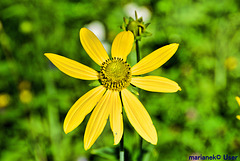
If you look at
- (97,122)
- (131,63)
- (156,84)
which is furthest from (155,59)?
(131,63)

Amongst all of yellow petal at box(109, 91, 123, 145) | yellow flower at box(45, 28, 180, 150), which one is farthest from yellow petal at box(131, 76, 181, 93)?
yellow petal at box(109, 91, 123, 145)

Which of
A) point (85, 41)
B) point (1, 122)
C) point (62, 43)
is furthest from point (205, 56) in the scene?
point (1, 122)

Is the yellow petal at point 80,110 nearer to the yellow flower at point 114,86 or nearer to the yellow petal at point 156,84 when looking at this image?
the yellow flower at point 114,86

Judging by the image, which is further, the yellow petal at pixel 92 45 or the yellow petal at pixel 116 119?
the yellow petal at pixel 92 45

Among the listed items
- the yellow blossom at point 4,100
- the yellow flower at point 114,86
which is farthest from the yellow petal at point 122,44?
the yellow blossom at point 4,100

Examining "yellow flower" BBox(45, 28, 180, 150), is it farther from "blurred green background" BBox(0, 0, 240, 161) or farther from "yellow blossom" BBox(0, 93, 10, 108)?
"yellow blossom" BBox(0, 93, 10, 108)

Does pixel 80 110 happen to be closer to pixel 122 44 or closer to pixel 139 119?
pixel 139 119
